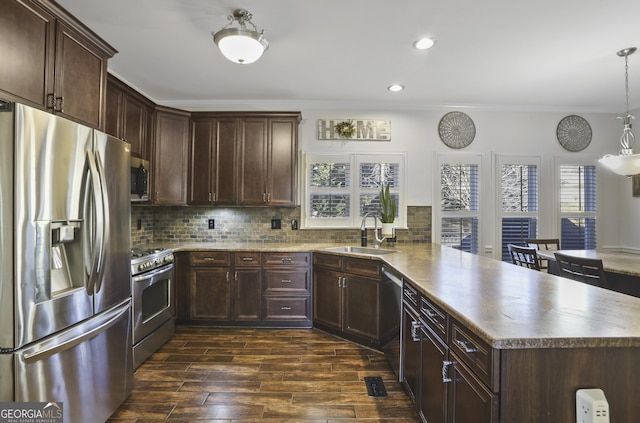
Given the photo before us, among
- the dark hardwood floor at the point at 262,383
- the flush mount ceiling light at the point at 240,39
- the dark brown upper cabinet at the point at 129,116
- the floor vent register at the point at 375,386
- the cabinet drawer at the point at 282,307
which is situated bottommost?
the dark hardwood floor at the point at 262,383

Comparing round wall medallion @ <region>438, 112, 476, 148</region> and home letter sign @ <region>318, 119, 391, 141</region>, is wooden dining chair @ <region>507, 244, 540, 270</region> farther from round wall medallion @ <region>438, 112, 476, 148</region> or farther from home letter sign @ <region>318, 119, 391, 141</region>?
home letter sign @ <region>318, 119, 391, 141</region>

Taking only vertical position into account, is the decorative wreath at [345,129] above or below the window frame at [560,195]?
above

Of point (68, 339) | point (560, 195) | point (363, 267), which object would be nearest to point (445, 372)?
point (363, 267)

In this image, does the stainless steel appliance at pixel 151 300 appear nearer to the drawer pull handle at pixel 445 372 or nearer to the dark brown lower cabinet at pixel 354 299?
the dark brown lower cabinet at pixel 354 299

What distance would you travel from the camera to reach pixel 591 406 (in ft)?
3.38

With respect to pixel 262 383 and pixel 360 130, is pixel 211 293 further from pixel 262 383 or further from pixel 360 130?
pixel 360 130

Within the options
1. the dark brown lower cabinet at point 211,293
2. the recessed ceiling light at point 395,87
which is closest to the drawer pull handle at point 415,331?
the dark brown lower cabinet at point 211,293

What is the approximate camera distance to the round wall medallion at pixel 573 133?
13.8 ft

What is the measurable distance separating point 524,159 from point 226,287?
12.8ft

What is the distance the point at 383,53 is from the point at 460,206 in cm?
224

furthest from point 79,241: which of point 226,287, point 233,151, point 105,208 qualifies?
point 233,151

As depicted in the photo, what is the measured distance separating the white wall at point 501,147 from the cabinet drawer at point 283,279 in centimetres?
150

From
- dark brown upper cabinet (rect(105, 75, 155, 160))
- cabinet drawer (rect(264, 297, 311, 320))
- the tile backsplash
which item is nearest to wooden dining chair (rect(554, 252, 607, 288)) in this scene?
the tile backsplash

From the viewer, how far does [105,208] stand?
6.23 ft
